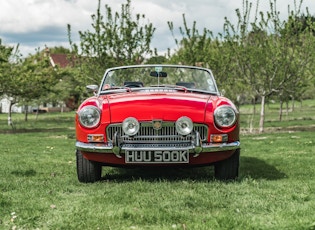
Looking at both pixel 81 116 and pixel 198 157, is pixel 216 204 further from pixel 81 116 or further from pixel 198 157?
pixel 81 116

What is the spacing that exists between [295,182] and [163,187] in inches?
69.6

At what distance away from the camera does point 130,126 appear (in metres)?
5.38

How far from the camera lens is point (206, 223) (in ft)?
12.1

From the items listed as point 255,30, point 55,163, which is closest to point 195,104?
point 55,163

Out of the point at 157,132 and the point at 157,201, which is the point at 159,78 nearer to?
the point at 157,132

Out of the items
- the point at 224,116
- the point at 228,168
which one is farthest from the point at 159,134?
the point at 228,168

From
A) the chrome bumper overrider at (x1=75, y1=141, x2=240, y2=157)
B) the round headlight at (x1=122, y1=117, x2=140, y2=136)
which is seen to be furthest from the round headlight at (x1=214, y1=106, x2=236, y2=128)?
the round headlight at (x1=122, y1=117, x2=140, y2=136)

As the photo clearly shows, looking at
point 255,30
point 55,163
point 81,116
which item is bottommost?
point 55,163

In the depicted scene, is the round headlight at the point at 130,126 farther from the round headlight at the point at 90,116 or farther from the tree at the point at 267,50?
the tree at the point at 267,50

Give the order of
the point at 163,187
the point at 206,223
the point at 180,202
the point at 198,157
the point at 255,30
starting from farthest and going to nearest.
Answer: the point at 255,30, the point at 198,157, the point at 163,187, the point at 180,202, the point at 206,223

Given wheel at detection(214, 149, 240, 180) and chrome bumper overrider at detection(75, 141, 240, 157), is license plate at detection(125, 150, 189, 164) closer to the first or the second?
chrome bumper overrider at detection(75, 141, 240, 157)

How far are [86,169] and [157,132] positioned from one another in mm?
1072

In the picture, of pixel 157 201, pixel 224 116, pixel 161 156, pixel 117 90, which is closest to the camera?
pixel 157 201

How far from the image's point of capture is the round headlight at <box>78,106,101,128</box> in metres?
5.56
